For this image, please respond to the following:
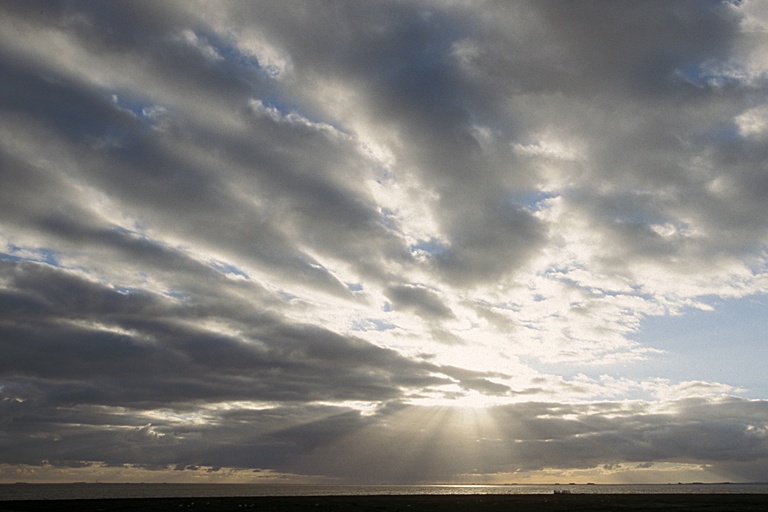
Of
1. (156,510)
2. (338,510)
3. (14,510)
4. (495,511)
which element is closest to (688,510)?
(495,511)

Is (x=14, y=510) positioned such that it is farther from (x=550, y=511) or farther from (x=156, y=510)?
(x=550, y=511)

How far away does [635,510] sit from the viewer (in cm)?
12669

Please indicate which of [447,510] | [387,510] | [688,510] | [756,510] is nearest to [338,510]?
[387,510]

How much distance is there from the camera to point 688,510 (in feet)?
420

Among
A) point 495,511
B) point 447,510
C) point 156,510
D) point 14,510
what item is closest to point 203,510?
point 156,510

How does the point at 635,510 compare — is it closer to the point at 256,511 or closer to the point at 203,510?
the point at 256,511

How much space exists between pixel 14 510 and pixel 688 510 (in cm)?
14826

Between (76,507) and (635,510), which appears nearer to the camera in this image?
(635,510)

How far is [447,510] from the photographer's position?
13112 cm

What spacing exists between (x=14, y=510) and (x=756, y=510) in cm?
15851

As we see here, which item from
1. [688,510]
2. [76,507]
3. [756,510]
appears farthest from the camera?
[76,507]

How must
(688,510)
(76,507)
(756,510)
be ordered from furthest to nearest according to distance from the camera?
(76,507)
(688,510)
(756,510)

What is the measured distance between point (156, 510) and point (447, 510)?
6419cm

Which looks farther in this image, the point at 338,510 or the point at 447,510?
the point at 447,510
